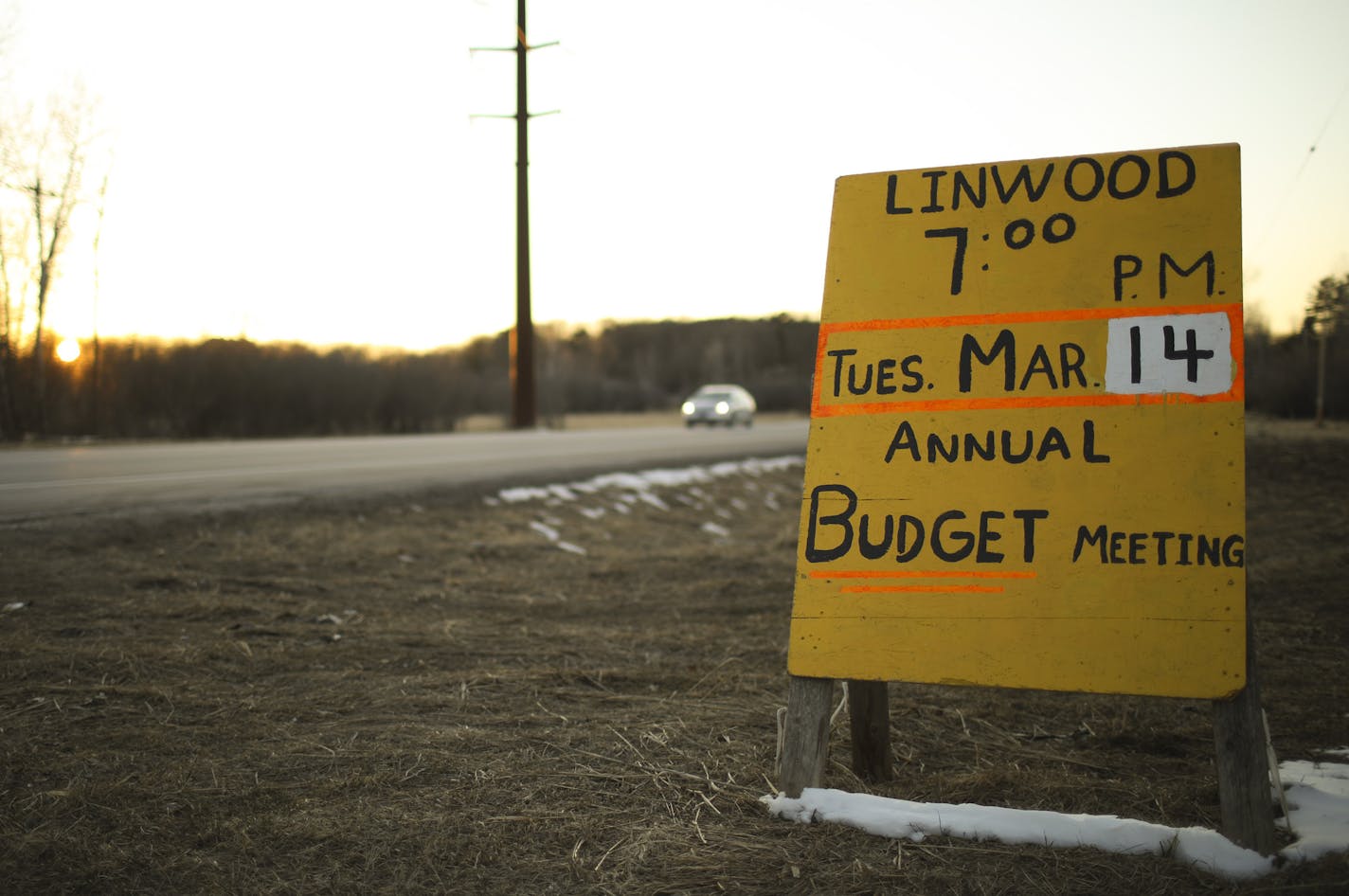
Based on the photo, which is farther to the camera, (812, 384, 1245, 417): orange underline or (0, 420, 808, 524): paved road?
(0, 420, 808, 524): paved road

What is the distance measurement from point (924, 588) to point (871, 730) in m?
Result: 0.60

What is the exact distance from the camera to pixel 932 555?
9.41ft

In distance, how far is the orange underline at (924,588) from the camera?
2.80m

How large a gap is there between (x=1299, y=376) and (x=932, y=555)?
14.3m

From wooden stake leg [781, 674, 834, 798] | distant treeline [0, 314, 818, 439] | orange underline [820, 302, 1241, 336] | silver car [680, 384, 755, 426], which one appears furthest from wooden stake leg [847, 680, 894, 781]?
silver car [680, 384, 755, 426]

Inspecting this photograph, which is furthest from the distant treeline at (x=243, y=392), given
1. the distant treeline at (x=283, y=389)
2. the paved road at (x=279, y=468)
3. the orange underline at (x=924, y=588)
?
the orange underline at (x=924, y=588)

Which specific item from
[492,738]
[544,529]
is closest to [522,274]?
[544,529]

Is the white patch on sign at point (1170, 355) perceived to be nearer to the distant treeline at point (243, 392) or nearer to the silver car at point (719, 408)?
the distant treeline at point (243, 392)

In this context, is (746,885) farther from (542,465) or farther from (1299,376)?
(1299,376)

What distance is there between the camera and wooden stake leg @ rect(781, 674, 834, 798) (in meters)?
2.85

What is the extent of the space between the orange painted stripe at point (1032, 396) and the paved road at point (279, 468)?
22.5ft

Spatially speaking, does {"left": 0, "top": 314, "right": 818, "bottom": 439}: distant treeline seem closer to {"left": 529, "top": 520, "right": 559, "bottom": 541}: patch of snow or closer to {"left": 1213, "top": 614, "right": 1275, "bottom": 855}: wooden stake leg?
{"left": 529, "top": 520, "right": 559, "bottom": 541}: patch of snow

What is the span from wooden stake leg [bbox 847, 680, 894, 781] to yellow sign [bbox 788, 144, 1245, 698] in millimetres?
353

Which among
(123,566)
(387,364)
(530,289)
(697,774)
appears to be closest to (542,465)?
(123,566)
